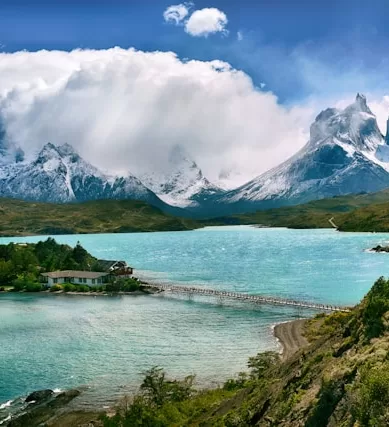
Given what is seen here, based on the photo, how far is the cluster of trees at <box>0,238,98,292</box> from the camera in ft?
484

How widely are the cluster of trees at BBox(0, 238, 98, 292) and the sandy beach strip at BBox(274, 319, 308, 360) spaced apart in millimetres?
82773

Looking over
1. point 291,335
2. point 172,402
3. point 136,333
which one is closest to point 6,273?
point 136,333

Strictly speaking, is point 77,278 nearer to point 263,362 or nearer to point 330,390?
point 263,362

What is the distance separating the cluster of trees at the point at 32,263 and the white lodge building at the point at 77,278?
3723mm

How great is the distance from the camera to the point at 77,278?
488ft

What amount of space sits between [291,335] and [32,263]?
354ft

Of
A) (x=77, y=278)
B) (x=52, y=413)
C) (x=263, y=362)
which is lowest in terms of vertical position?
(x=52, y=413)

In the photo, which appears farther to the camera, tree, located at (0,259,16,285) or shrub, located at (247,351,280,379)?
tree, located at (0,259,16,285)

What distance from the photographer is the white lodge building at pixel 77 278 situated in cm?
14725

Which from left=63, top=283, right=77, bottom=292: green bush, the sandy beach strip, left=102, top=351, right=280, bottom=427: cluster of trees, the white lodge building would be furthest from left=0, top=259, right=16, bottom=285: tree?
left=102, top=351, right=280, bottom=427: cluster of trees

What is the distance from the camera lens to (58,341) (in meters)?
80.4

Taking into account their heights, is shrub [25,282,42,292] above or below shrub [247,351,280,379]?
below

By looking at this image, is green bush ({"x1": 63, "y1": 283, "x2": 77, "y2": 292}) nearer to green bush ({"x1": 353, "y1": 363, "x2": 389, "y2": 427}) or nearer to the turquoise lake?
the turquoise lake

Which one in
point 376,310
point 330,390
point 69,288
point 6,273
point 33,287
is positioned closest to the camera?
point 330,390
